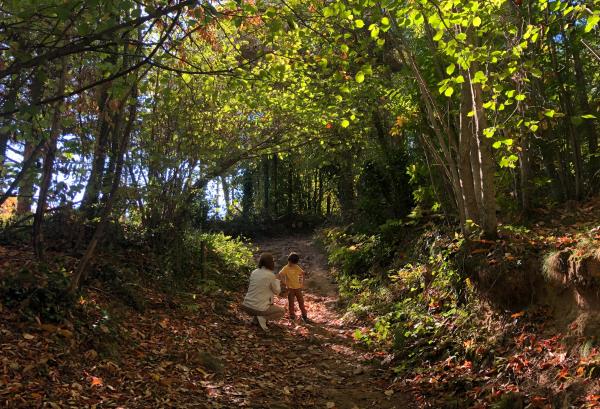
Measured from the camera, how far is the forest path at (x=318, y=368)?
18.2ft

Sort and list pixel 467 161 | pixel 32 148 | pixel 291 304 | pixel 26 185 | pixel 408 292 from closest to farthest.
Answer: pixel 26 185 < pixel 32 148 < pixel 467 161 < pixel 408 292 < pixel 291 304

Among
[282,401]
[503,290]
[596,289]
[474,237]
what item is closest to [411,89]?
[474,237]

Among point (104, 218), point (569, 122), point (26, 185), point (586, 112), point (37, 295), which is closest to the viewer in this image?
point (37, 295)

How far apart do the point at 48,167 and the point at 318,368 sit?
14.6 feet

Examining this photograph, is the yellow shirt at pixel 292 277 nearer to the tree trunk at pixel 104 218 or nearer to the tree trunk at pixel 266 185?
the tree trunk at pixel 104 218

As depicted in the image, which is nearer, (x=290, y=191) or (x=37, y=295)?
(x=37, y=295)

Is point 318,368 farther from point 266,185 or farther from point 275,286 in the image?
point 266,185

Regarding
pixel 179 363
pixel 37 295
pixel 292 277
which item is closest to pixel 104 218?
pixel 37 295

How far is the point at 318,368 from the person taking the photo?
22.2 ft

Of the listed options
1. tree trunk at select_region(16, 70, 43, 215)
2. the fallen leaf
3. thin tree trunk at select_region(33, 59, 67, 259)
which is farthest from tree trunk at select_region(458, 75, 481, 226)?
tree trunk at select_region(16, 70, 43, 215)

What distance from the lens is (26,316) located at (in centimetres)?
545

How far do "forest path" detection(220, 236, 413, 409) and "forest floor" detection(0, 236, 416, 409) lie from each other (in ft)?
0.04

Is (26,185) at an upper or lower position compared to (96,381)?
upper

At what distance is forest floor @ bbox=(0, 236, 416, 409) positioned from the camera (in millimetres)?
4656
